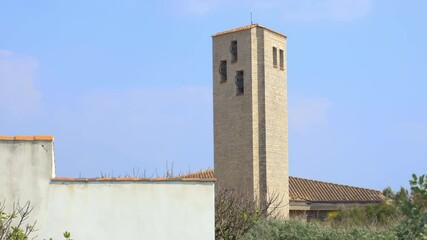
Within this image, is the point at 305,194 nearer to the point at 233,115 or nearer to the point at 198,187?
the point at 233,115

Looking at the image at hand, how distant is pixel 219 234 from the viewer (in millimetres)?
17172

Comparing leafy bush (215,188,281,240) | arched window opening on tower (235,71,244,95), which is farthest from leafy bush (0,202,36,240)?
arched window opening on tower (235,71,244,95)

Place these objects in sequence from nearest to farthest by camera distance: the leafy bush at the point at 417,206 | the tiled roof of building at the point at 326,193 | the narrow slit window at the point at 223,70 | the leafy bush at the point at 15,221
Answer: the leafy bush at the point at 417,206 < the leafy bush at the point at 15,221 < the narrow slit window at the point at 223,70 < the tiled roof of building at the point at 326,193

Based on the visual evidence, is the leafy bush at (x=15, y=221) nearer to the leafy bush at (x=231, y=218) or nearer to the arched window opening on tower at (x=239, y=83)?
the leafy bush at (x=231, y=218)

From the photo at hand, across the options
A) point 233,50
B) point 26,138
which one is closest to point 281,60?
point 233,50

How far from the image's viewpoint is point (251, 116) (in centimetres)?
3897

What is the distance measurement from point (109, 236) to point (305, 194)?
103 feet

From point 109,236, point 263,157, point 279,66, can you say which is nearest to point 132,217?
point 109,236

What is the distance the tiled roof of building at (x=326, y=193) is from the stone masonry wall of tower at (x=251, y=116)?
8.81ft

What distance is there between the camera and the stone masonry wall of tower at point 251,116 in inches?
1526

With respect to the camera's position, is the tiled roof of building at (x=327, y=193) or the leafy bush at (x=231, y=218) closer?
the leafy bush at (x=231, y=218)

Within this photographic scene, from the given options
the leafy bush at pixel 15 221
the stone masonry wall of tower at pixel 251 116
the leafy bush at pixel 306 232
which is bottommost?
the leafy bush at pixel 306 232

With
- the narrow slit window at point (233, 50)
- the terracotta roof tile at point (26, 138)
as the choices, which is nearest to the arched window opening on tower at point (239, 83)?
the narrow slit window at point (233, 50)

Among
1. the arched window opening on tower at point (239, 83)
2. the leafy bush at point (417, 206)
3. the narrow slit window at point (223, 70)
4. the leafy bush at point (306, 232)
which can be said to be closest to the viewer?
the leafy bush at point (417, 206)
